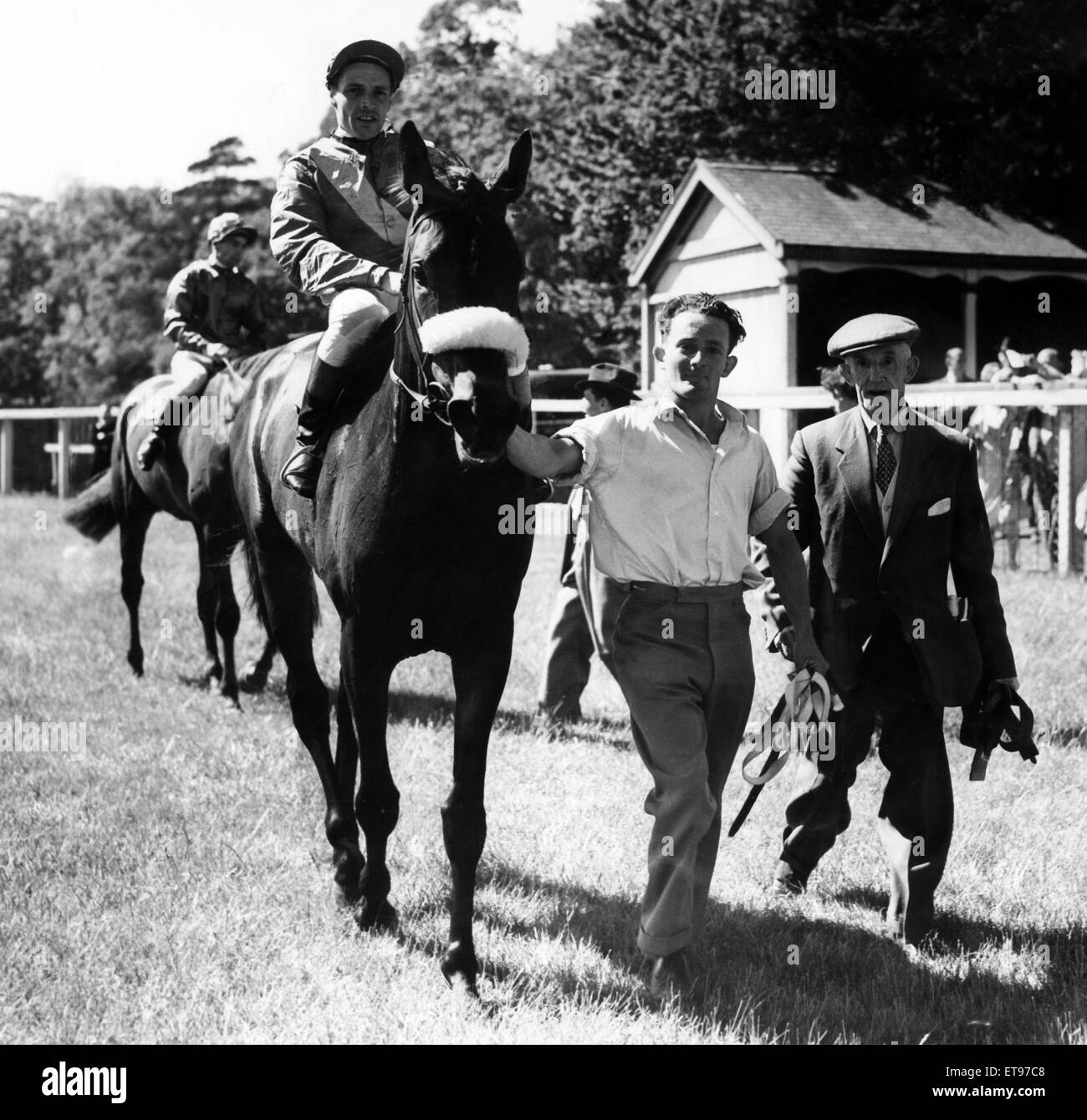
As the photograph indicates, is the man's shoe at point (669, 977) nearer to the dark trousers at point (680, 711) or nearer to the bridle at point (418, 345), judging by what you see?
the dark trousers at point (680, 711)

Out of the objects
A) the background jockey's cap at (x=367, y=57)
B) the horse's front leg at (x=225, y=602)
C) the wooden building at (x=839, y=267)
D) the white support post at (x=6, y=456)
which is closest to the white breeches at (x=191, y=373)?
the horse's front leg at (x=225, y=602)

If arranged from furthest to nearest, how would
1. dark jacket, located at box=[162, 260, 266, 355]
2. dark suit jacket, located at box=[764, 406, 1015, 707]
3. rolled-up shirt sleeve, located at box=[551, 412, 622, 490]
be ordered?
dark jacket, located at box=[162, 260, 266, 355] < dark suit jacket, located at box=[764, 406, 1015, 707] < rolled-up shirt sleeve, located at box=[551, 412, 622, 490]

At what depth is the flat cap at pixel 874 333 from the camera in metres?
4.52

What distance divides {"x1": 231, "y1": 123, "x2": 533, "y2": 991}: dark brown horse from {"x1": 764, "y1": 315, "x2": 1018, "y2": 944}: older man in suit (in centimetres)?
109

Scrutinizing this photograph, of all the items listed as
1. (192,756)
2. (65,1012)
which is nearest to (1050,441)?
(192,756)

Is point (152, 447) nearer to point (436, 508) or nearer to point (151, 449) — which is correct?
point (151, 449)

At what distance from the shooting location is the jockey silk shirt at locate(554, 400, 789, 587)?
403 cm

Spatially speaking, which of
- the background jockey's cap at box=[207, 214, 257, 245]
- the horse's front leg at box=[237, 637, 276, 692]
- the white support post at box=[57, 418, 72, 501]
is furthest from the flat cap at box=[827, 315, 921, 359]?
the white support post at box=[57, 418, 72, 501]

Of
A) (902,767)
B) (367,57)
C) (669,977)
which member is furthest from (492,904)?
(367,57)

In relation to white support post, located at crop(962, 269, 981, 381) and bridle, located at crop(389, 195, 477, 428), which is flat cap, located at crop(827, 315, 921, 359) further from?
white support post, located at crop(962, 269, 981, 381)

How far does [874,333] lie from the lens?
4535 mm

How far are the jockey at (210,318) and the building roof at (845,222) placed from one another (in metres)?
10.8

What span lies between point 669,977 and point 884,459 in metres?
1.94

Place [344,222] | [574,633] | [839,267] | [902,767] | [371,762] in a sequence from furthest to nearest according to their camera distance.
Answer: [839,267]
[574,633]
[344,222]
[902,767]
[371,762]
